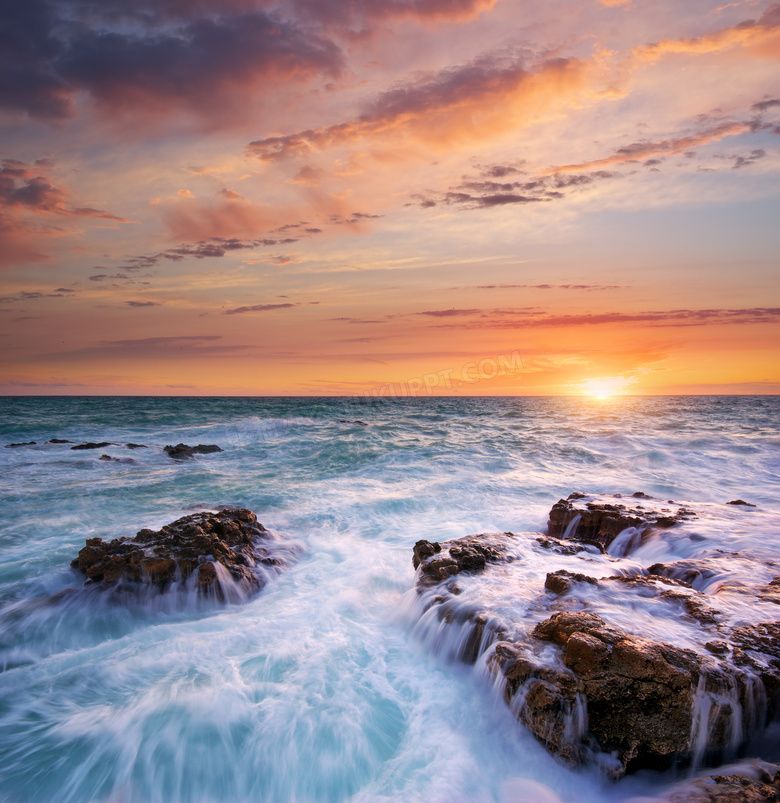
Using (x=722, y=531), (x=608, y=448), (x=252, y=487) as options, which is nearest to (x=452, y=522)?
(x=722, y=531)

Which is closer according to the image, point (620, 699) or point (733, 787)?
point (733, 787)

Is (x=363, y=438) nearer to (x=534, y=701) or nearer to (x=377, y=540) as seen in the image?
(x=377, y=540)

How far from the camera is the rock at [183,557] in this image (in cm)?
635

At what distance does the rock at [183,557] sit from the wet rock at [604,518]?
16.4ft

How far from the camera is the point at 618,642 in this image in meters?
3.60

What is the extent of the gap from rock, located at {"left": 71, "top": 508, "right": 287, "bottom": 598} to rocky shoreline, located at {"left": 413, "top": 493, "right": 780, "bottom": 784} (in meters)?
2.81

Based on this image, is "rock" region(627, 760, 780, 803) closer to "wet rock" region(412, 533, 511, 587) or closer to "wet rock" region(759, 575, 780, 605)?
"wet rock" region(759, 575, 780, 605)

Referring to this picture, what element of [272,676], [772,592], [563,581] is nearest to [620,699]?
[563,581]

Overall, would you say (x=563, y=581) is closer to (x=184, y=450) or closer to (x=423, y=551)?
(x=423, y=551)

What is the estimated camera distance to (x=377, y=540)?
9.43 metres

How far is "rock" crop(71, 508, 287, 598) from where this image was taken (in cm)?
635

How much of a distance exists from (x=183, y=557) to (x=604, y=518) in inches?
267

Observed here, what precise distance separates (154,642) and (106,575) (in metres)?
1.54

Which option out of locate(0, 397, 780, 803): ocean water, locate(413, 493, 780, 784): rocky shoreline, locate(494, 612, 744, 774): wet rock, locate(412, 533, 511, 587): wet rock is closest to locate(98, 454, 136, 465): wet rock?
locate(0, 397, 780, 803): ocean water
